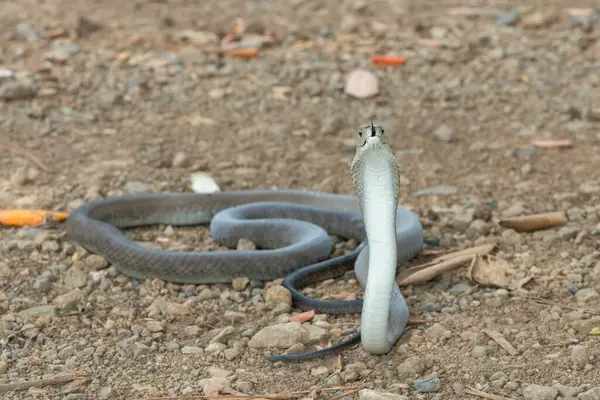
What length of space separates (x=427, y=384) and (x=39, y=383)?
1.66 m

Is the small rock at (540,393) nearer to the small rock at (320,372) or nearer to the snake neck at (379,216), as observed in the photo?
the snake neck at (379,216)

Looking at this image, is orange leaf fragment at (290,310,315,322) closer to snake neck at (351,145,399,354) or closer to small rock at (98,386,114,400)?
snake neck at (351,145,399,354)

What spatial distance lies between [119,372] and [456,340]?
5.04ft

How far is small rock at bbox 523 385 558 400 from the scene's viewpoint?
390 cm

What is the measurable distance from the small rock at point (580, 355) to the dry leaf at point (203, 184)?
3122 millimetres

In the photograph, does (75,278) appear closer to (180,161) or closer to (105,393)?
(105,393)

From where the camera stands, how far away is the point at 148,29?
9789 mm

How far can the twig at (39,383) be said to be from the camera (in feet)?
13.6

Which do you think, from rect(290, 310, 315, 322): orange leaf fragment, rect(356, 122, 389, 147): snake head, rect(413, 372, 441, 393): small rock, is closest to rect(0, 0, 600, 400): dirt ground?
rect(413, 372, 441, 393): small rock

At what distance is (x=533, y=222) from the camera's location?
5836mm

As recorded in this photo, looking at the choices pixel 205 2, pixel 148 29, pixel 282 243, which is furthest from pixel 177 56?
pixel 282 243

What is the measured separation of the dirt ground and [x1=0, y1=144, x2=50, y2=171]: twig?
2 cm

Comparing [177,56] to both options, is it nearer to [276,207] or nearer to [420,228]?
[276,207]

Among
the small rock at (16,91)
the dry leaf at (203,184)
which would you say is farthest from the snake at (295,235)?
the small rock at (16,91)
